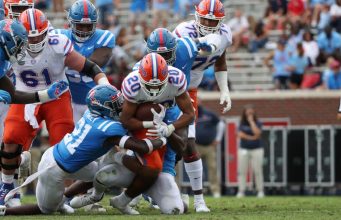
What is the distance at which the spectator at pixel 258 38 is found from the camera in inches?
848

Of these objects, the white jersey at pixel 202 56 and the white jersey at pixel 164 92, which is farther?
the white jersey at pixel 202 56

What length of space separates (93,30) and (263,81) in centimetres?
1020

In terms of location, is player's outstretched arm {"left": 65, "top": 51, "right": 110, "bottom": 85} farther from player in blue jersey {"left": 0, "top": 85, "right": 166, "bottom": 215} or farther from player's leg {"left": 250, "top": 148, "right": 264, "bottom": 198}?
player's leg {"left": 250, "top": 148, "right": 264, "bottom": 198}

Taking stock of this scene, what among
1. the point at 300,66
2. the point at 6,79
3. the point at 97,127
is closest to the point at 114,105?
the point at 97,127

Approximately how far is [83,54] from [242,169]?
7.48m

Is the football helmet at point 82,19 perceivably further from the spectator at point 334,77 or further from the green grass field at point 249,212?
the spectator at point 334,77

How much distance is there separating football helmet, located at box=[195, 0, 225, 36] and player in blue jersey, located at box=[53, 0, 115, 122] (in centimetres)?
96

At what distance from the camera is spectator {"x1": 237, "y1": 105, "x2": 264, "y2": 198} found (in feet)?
60.6

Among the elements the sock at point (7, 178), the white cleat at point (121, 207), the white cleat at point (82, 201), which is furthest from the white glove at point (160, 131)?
the sock at point (7, 178)

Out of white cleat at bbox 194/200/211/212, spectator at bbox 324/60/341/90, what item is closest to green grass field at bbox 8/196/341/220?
white cleat at bbox 194/200/211/212

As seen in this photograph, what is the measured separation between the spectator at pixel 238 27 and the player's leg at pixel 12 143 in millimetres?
11360

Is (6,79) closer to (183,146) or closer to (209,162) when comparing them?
(183,146)

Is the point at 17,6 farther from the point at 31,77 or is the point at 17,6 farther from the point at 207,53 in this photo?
the point at 207,53

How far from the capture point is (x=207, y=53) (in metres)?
11.3
